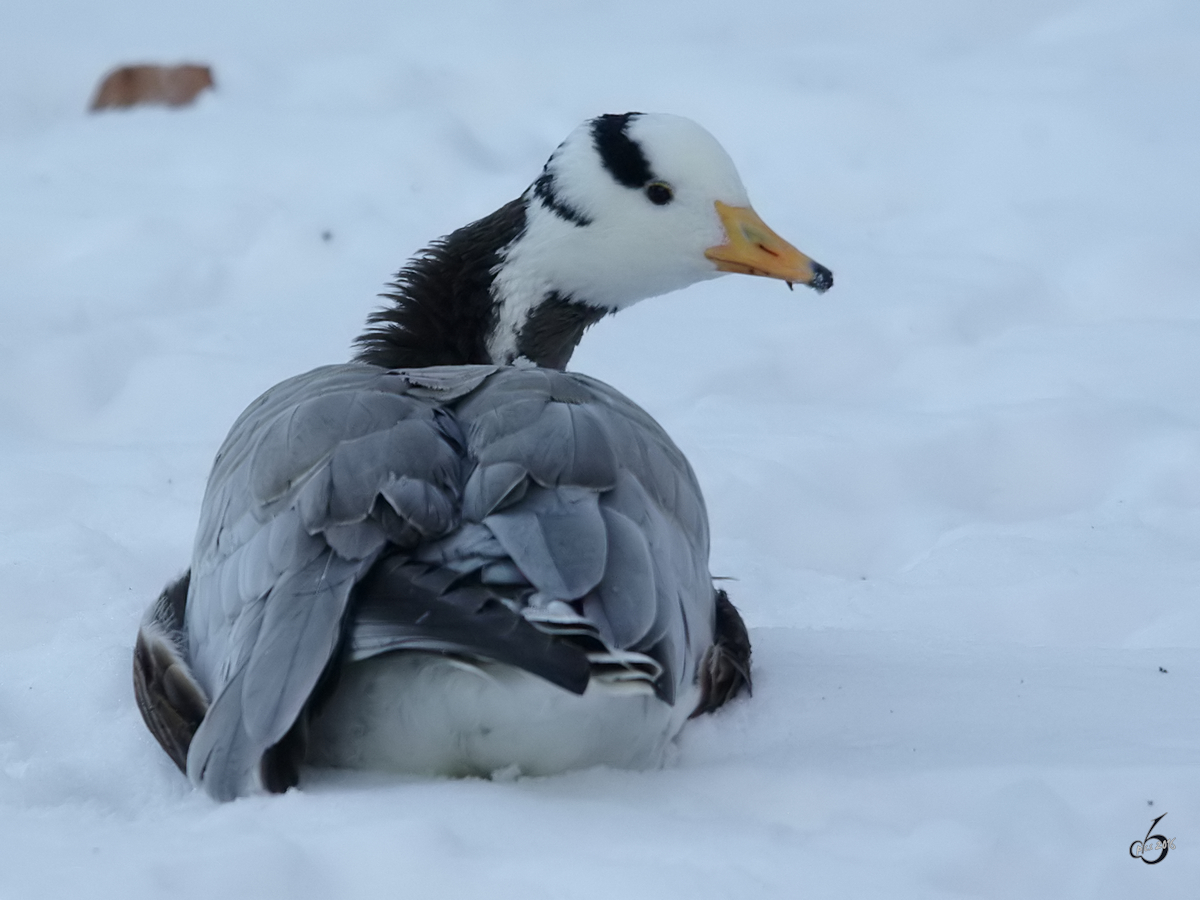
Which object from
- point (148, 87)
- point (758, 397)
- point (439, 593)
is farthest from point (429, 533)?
point (148, 87)

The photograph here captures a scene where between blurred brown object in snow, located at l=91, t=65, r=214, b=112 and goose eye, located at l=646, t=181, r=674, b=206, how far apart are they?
4.15 meters

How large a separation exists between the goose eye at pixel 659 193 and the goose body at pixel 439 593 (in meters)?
0.93

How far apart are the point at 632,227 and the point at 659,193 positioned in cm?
10

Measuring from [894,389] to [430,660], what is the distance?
9.69 feet

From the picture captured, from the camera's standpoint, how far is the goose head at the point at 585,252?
355 centimetres

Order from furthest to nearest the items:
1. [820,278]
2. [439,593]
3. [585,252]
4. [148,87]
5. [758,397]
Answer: [148,87], [758,397], [585,252], [820,278], [439,593]

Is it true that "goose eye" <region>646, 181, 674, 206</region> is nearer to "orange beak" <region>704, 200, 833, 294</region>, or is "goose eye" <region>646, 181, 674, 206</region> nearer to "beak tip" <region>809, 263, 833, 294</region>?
"orange beak" <region>704, 200, 833, 294</region>

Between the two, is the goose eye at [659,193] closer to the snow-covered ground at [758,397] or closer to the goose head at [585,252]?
the goose head at [585,252]

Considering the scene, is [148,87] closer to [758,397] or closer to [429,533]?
[758,397]

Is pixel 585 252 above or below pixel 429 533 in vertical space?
below

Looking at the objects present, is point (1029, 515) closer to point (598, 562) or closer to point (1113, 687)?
point (1113, 687)

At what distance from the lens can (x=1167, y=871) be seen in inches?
81.4

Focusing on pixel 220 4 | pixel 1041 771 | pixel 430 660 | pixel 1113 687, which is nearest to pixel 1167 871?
pixel 1041 771

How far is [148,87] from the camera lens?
7.13 meters
